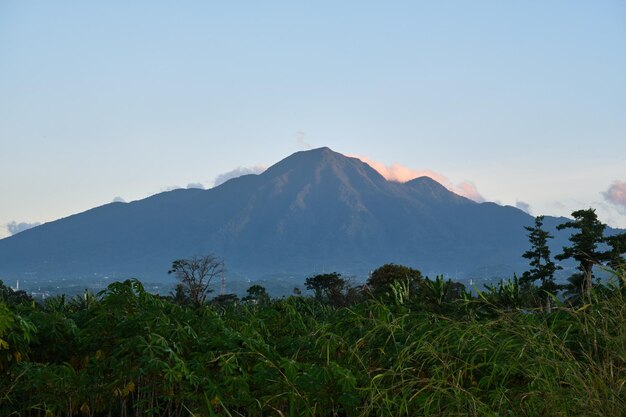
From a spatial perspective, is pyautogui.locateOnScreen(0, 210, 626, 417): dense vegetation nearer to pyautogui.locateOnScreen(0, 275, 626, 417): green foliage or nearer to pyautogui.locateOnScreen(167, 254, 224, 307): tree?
pyautogui.locateOnScreen(0, 275, 626, 417): green foliage

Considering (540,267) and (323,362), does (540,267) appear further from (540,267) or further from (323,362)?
(323,362)

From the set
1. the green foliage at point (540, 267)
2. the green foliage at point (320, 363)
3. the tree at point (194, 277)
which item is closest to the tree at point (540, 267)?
the green foliage at point (540, 267)

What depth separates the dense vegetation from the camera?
22.7ft

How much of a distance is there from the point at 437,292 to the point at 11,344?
1864 centimetres

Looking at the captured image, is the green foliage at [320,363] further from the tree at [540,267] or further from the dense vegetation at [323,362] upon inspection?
the tree at [540,267]

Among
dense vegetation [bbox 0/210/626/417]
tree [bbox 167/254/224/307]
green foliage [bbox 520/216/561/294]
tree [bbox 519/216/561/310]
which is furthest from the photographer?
tree [bbox 167/254/224/307]

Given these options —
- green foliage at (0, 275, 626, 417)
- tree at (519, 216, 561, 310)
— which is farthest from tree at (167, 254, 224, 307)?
green foliage at (0, 275, 626, 417)

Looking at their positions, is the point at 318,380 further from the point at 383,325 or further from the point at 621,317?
the point at 621,317

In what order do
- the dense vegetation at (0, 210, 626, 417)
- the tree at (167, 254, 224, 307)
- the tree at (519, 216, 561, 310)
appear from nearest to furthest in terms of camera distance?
the dense vegetation at (0, 210, 626, 417) → the tree at (519, 216, 561, 310) → the tree at (167, 254, 224, 307)

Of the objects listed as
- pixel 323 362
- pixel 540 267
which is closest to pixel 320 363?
pixel 323 362

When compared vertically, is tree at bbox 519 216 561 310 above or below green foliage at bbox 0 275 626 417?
below

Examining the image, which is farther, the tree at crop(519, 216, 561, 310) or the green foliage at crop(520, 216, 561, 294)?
the green foliage at crop(520, 216, 561, 294)

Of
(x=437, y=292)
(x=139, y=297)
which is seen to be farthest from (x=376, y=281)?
(x=139, y=297)

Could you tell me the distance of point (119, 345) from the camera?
912cm
